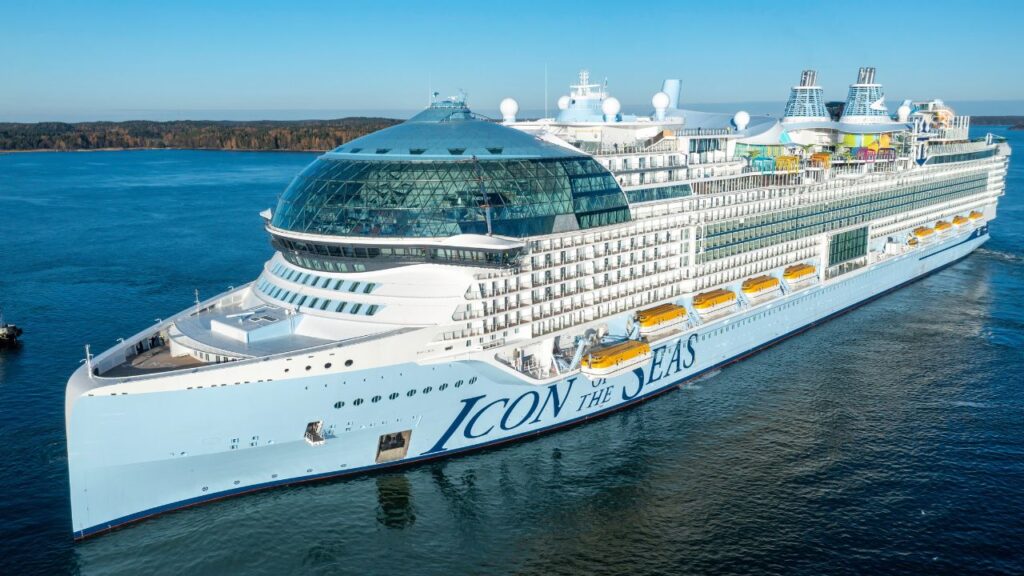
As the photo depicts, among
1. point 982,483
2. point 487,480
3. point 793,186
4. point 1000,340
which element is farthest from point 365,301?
point 1000,340

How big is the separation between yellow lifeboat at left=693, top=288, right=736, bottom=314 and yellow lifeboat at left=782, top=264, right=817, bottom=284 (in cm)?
701

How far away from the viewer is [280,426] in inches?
1126

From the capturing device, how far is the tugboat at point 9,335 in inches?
1959

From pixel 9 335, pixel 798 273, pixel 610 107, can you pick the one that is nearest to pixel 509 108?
pixel 610 107

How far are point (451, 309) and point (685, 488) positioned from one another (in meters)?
12.0

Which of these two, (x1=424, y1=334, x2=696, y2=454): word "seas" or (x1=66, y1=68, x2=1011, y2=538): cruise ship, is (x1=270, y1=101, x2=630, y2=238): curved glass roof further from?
(x1=424, y1=334, x2=696, y2=454): word "seas"

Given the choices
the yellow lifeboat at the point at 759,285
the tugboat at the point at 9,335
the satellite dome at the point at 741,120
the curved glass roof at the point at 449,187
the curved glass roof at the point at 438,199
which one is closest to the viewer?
the curved glass roof at the point at 438,199

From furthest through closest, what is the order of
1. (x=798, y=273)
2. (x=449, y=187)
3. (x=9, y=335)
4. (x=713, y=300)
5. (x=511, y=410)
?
(x=9, y=335), (x=798, y=273), (x=713, y=300), (x=511, y=410), (x=449, y=187)

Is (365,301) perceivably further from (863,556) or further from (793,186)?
(793,186)

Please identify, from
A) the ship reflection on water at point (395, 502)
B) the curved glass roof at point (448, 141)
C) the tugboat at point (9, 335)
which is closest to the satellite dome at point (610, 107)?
the curved glass roof at point (448, 141)

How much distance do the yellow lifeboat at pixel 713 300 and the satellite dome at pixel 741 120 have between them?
1731 centimetres

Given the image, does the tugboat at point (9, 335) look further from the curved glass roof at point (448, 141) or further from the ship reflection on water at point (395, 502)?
the ship reflection on water at point (395, 502)

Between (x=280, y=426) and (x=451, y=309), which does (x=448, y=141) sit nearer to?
(x=451, y=309)

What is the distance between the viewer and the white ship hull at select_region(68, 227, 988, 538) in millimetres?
26766
